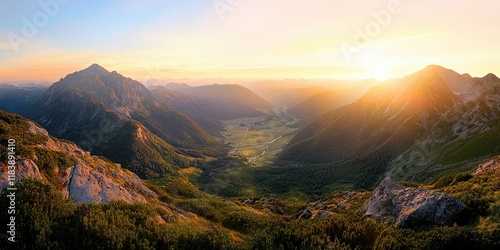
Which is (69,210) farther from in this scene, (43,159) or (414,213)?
(414,213)

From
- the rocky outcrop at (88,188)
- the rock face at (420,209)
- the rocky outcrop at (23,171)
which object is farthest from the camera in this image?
the rocky outcrop at (88,188)

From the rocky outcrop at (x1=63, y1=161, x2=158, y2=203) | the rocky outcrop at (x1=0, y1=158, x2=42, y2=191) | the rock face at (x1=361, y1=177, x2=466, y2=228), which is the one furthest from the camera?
the rocky outcrop at (x1=63, y1=161, x2=158, y2=203)

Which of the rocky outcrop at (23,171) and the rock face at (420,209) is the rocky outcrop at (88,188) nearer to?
the rocky outcrop at (23,171)

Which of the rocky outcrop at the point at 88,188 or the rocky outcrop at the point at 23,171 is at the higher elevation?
the rocky outcrop at the point at 23,171

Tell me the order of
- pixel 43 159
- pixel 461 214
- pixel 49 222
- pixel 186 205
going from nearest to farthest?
pixel 49 222
pixel 461 214
pixel 43 159
pixel 186 205

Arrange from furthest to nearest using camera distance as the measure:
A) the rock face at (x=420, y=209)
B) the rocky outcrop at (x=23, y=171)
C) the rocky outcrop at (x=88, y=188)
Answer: the rocky outcrop at (x=88, y=188), the rocky outcrop at (x=23, y=171), the rock face at (x=420, y=209)

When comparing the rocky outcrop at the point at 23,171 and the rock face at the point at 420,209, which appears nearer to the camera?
the rock face at the point at 420,209

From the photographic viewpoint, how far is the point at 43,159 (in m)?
48.7

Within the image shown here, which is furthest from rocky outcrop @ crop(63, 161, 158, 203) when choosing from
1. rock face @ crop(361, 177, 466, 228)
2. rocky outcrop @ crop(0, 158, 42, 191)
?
rock face @ crop(361, 177, 466, 228)

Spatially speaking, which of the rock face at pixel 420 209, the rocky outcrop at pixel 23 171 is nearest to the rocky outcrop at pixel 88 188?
the rocky outcrop at pixel 23 171

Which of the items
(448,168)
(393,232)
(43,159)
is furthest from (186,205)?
(448,168)

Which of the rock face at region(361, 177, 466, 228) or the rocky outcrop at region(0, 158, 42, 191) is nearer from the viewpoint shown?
the rock face at region(361, 177, 466, 228)

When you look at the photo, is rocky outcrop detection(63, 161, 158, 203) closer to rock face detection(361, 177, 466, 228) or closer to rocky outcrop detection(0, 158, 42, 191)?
rocky outcrop detection(0, 158, 42, 191)

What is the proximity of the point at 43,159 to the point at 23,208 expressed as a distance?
23599 millimetres
